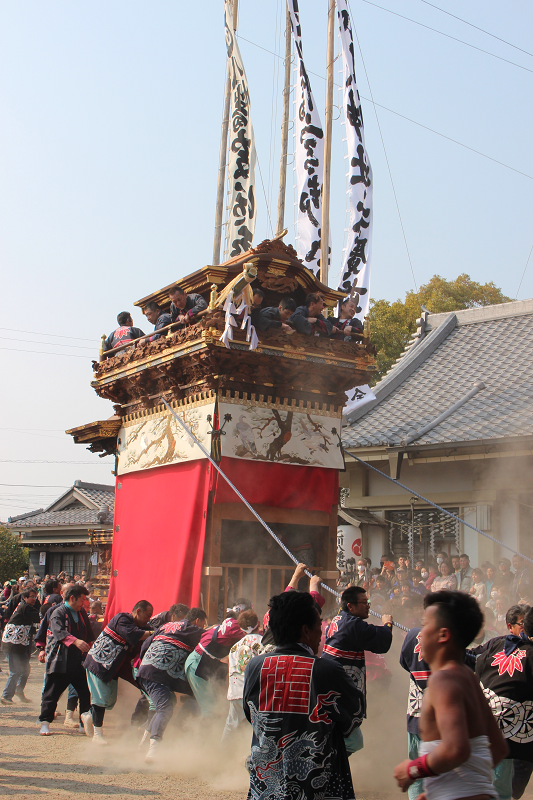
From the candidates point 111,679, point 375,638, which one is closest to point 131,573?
point 111,679

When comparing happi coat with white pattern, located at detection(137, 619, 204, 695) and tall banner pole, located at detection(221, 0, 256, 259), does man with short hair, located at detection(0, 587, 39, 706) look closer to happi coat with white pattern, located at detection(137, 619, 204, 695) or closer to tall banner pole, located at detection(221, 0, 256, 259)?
happi coat with white pattern, located at detection(137, 619, 204, 695)

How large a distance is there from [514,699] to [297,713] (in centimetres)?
189

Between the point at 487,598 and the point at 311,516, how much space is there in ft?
7.28

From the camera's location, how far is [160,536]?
29.5 feet

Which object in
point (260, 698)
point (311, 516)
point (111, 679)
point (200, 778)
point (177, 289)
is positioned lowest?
point (200, 778)

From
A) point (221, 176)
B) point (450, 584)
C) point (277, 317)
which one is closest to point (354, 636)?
point (277, 317)

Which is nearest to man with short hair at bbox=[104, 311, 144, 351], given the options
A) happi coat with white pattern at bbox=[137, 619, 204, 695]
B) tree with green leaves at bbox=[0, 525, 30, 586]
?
happi coat with white pattern at bbox=[137, 619, 204, 695]

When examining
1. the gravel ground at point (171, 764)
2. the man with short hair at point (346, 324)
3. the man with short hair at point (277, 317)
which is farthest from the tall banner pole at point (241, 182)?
the gravel ground at point (171, 764)

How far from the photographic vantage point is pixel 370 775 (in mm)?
6117

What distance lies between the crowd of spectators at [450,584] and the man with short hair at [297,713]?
363 centimetres

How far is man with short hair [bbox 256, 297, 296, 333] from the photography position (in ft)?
27.8

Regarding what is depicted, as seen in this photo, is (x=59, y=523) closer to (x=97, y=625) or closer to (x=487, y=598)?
(x=97, y=625)

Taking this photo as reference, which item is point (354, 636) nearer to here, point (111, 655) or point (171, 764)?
point (171, 764)

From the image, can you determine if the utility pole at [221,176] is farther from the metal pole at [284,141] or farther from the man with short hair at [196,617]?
the man with short hair at [196,617]
